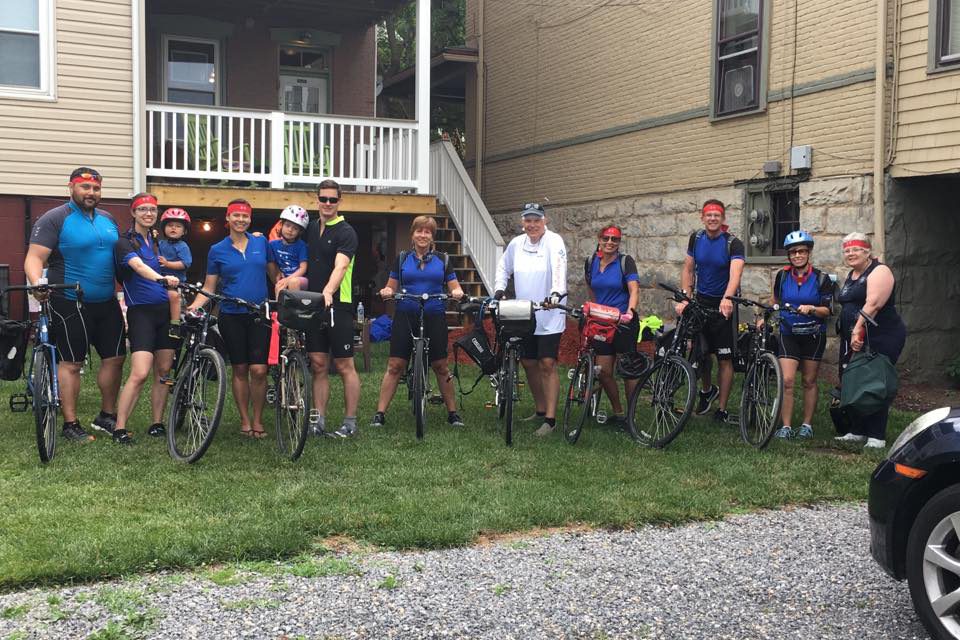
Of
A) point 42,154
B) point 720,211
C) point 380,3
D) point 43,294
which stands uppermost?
point 380,3

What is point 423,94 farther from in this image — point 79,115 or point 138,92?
point 79,115

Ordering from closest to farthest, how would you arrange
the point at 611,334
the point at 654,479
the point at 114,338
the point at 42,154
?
the point at 654,479, the point at 114,338, the point at 611,334, the point at 42,154

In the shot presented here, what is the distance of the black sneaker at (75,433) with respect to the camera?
720cm

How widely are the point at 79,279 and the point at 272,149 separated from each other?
22.3 ft

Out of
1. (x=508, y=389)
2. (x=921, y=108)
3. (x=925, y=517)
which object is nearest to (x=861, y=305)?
(x=508, y=389)

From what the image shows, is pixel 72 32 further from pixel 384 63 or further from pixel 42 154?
pixel 384 63

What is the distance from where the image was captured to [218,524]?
5129 mm

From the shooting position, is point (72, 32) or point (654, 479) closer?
point (654, 479)

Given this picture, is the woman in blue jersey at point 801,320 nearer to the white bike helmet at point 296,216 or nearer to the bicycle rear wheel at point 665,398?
the bicycle rear wheel at point 665,398

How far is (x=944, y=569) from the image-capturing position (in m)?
3.86

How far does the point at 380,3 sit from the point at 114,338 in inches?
407

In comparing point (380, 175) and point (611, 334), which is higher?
point (380, 175)

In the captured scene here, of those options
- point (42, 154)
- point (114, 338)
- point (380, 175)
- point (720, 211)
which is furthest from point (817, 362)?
point (42, 154)

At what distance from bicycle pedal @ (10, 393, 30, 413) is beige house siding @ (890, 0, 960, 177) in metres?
8.74
